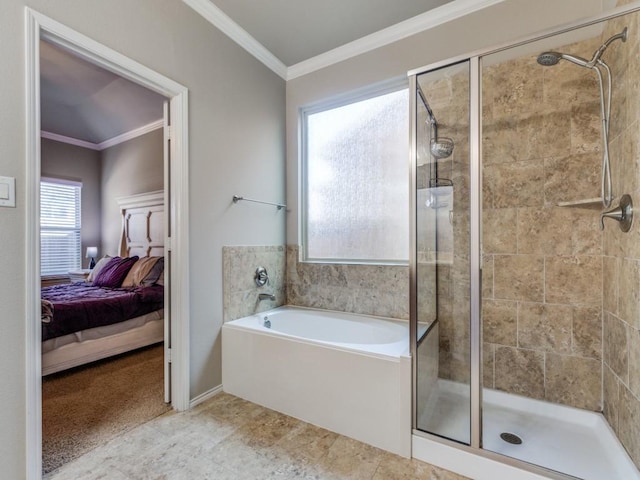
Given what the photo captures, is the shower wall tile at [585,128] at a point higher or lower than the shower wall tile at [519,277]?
higher

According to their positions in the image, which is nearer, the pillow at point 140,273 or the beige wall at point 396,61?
the beige wall at point 396,61

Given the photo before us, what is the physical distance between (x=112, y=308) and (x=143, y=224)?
174 centimetres

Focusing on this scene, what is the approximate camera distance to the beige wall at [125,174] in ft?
13.6

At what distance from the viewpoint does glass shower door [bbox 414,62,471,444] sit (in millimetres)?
1635

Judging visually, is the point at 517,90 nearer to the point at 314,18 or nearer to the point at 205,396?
the point at 314,18

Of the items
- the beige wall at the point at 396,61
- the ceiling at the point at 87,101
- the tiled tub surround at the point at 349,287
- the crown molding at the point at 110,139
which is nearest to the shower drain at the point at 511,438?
the beige wall at the point at 396,61

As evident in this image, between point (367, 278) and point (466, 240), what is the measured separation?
0.97 metres

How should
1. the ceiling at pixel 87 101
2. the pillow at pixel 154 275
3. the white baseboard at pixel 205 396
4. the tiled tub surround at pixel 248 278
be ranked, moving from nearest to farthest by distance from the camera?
the white baseboard at pixel 205 396
the tiled tub surround at pixel 248 278
the ceiling at pixel 87 101
the pillow at pixel 154 275

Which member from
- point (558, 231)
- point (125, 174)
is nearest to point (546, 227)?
point (558, 231)

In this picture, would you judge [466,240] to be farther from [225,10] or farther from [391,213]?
[225,10]

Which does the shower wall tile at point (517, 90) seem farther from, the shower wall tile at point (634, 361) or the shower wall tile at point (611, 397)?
the shower wall tile at point (611, 397)

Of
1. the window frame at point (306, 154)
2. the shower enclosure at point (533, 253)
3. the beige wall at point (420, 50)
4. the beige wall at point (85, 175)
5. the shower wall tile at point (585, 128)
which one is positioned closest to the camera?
the shower enclosure at point (533, 253)

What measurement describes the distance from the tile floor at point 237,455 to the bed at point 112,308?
52.5 inches

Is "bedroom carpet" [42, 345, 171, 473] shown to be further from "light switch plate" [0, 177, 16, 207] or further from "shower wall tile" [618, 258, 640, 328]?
"shower wall tile" [618, 258, 640, 328]
